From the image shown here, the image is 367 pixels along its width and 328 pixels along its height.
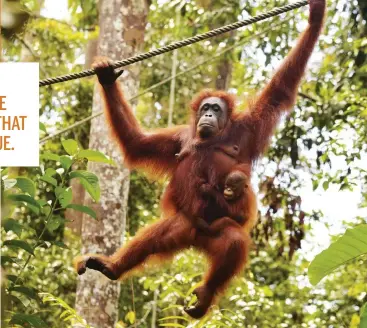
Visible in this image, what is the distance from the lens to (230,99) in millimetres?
3939

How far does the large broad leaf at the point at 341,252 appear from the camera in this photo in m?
1.64

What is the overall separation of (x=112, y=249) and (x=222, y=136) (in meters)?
1.68

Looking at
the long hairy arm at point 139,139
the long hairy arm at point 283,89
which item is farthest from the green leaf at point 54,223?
the long hairy arm at point 283,89

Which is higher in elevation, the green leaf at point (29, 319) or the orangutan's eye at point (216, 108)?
the orangutan's eye at point (216, 108)

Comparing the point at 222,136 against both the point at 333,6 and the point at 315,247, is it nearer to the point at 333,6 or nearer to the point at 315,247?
the point at 333,6

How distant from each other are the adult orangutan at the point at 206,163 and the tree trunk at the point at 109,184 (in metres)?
1.11

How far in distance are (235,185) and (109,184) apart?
1952mm

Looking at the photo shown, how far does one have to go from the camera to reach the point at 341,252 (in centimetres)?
171

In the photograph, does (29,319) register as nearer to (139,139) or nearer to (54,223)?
(54,223)

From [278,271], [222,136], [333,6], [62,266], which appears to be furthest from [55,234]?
[222,136]

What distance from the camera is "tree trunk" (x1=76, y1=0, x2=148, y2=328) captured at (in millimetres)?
4980

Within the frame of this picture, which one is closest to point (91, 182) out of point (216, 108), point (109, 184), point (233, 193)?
point (233, 193)

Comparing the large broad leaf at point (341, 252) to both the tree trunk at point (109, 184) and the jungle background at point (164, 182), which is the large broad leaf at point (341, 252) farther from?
the tree trunk at point (109, 184)

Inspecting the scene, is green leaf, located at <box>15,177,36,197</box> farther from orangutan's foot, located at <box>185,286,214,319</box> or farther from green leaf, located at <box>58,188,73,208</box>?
orangutan's foot, located at <box>185,286,214,319</box>
